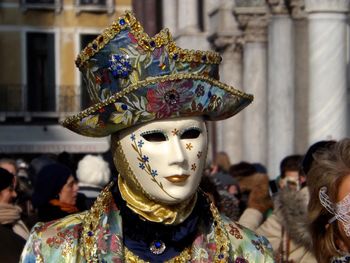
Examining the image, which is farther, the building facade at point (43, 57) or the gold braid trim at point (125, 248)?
the building facade at point (43, 57)

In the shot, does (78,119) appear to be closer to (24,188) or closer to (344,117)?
(24,188)

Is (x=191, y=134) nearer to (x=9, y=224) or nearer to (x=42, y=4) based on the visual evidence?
(x=9, y=224)

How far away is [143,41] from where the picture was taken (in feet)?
12.7

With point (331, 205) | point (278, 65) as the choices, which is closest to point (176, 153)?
point (331, 205)

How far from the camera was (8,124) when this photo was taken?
3634 cm

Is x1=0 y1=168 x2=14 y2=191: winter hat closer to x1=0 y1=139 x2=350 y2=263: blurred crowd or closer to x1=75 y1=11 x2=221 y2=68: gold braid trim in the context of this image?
x1=0 y1=139 x2=350 y2=263: blurred crowd

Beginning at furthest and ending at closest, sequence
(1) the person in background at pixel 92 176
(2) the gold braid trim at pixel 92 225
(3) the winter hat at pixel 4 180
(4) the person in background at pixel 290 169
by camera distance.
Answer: (4) the person in background at pixel 290 169 < (1) the person in background at pixel 92 176 < (3) the winter hat at pixel 4 180 < (2) the gold braid trim at pixel 92 225

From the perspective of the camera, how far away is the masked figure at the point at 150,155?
387cm

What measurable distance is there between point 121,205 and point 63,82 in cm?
3338

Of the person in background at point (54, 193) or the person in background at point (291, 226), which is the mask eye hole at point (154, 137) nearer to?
the person in background at point (291, 226)

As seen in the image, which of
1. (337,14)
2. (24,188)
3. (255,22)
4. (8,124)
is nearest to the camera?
(24,188)

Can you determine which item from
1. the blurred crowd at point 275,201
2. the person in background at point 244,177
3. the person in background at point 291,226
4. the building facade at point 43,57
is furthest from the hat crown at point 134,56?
the building facade at point 43,57

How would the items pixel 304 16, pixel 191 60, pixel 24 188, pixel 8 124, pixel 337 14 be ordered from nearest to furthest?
pixel 191 60, pixel 24 188, pixel 337 14, pixel 304 16, pixel 8 124

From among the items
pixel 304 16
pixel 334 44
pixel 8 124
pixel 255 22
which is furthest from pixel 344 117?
pixel 8 124
